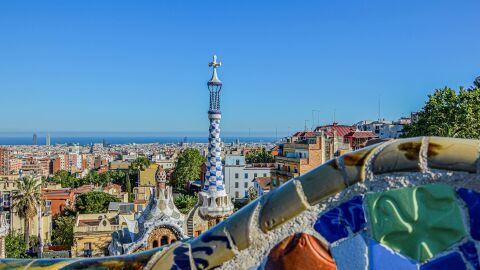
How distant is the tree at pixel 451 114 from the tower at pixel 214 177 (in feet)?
22.1

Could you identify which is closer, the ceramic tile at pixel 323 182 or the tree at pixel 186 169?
the ceramic tile at pixel 323 182

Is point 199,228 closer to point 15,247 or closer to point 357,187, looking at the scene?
point 15,247

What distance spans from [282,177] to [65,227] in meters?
15.0

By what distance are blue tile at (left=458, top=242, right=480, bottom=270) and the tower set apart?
1307 cm

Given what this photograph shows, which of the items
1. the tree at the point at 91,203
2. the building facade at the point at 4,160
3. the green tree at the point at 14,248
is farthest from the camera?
the building facade at the point at 4,160

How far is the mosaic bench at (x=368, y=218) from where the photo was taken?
239cm

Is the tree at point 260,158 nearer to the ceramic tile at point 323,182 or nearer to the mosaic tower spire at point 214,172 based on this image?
the mosaic tower spire at point 214,172

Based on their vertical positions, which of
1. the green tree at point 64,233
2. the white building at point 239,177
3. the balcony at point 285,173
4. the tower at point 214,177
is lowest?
the green tree at point 64,233

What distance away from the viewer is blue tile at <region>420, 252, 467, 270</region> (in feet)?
7.89

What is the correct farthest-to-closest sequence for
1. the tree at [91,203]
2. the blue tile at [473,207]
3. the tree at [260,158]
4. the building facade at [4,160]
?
1. the building facade at [4,160]
2. the tree at [260,158]
3. the tree at [91,203]
4. the blue tile at [473,207]

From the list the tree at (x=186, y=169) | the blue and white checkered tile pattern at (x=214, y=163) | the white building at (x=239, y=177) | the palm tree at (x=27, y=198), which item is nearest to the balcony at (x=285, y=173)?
the white building at (x=239, y=177)

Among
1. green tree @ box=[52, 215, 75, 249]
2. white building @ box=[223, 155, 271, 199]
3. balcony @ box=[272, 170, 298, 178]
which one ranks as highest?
balcony @ box=[272, 170, 298, 178]

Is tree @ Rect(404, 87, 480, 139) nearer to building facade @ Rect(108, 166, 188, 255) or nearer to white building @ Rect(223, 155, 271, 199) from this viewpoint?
building facade @ Rect(108, 166, 188, 255)

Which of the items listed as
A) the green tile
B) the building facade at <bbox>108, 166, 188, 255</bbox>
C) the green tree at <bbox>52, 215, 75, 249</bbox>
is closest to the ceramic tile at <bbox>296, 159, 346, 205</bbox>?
the green tile
